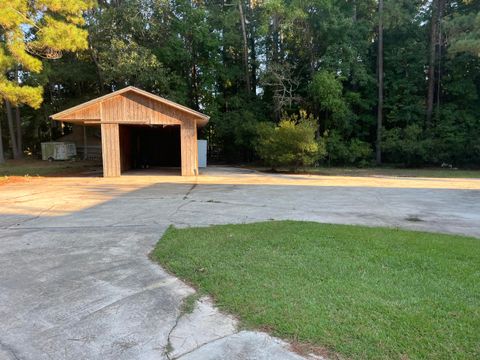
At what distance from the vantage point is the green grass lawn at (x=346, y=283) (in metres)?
2.53

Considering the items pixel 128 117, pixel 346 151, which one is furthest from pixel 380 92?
pixel 128 117

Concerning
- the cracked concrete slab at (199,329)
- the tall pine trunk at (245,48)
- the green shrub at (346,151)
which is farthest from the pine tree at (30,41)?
the green shrub at (346,151)

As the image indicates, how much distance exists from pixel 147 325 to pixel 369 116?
24625 millimetres

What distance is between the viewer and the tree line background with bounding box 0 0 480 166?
837 inches

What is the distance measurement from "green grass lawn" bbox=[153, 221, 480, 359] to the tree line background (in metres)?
15.6

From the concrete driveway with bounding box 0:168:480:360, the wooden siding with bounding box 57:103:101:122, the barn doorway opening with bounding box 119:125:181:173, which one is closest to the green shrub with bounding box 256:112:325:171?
the barn doorway opening with bounding box 119:125:181:173

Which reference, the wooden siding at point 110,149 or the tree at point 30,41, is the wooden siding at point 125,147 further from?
the tree at point 30,41

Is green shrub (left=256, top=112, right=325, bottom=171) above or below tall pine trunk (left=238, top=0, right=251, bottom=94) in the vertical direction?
below

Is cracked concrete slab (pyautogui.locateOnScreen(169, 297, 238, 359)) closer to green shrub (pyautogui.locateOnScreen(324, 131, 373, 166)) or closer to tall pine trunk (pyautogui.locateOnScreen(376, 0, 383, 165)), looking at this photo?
green shrub (pyautogui.locateOnScreen(324, 131, 373, 166))

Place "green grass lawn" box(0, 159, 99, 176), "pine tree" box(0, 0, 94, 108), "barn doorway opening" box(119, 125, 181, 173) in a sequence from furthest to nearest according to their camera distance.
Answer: "barn doorway opening" box(119, 125, 181, 173)
"green grass lawn" box(0, 159, 99, 176)
"pine tree" box(0, 0, 94, 108)

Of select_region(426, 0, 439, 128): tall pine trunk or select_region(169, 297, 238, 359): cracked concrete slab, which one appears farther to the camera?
select_region(426, 0, 439, 128): tall pine trunk

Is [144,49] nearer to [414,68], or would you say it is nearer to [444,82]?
[414,68]

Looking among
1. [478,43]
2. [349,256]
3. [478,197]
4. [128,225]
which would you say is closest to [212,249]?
[349,256]

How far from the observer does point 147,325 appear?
2.83 meters
